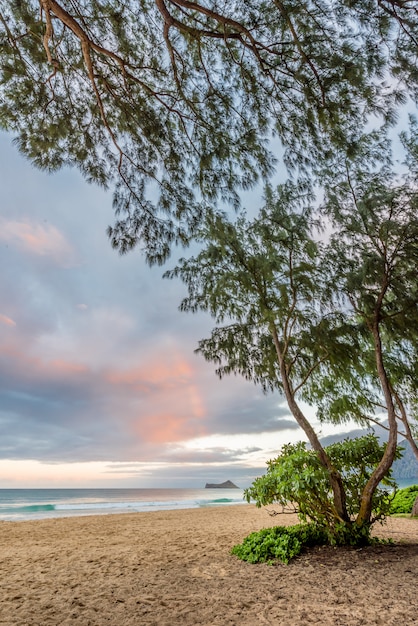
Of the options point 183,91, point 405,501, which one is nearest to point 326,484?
point 183,91

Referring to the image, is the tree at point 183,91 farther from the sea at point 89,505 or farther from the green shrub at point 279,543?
the sea at point 89,505

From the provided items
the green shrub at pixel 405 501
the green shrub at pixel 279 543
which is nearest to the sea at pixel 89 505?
the green shrub at pixel 405 501

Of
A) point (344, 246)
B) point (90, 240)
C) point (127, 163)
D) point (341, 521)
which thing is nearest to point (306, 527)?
point (341, 521)

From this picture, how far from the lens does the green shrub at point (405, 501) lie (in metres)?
9.95

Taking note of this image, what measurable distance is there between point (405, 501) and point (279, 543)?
7.99 meters

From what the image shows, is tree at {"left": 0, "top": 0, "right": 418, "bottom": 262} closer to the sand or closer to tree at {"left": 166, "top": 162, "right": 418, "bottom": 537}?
tree at {"left": 166, "top": 162, "right": 418, "bottom": 537}

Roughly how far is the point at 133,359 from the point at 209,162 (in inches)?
304

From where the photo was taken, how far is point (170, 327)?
9.60 m

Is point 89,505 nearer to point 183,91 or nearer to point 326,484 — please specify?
point 326,484

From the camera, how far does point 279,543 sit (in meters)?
4.52

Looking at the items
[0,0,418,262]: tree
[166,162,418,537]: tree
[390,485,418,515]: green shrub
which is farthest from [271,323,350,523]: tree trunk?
[390,485,418,515]: green shrub

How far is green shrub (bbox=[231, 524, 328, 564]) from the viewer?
428 centimetres

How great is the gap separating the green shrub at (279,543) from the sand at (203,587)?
6.1 inches

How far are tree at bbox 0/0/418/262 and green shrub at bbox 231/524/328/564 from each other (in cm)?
378
